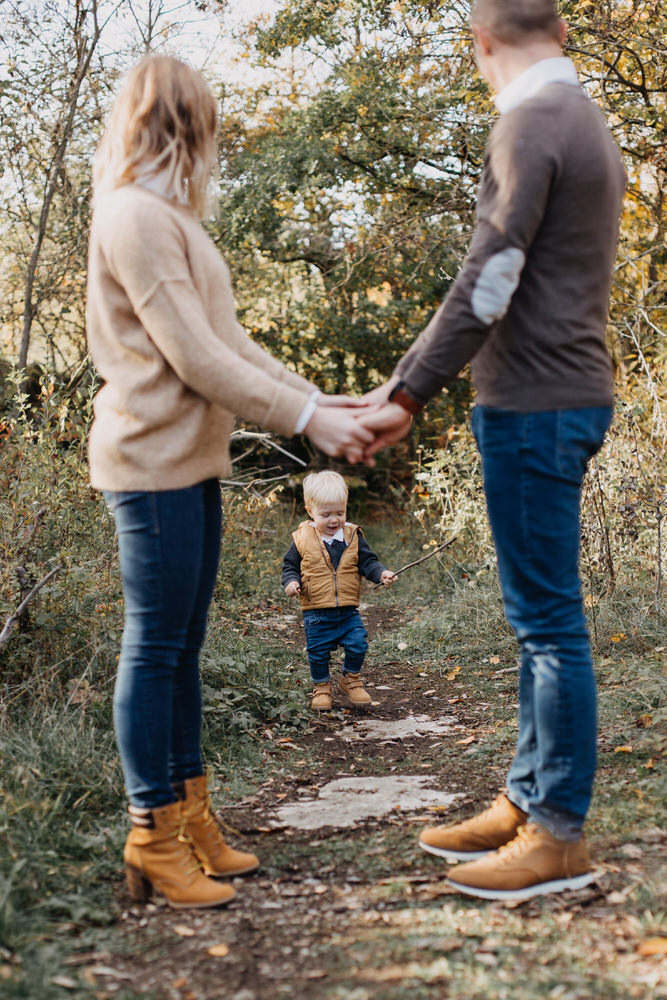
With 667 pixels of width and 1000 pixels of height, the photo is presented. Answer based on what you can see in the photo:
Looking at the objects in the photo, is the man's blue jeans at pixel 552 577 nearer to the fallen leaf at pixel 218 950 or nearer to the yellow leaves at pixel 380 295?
the fallen leaf at pixel 218 950

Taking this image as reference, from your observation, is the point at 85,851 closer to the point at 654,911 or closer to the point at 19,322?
the point at 654,911

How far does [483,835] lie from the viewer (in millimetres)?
2609

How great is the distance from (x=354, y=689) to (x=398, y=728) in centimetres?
50

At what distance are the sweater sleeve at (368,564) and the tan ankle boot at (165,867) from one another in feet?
8.36

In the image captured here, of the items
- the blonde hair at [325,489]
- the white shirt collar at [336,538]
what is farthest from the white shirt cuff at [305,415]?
the white shirt collar at [336,538]

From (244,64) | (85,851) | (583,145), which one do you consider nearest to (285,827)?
(85,851)

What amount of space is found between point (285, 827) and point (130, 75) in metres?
2.23

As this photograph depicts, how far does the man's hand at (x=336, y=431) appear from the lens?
250cm

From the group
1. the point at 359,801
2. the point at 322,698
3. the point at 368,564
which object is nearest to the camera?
the point at 359,801

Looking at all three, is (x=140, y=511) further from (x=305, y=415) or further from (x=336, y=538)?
(x=336, y=538)

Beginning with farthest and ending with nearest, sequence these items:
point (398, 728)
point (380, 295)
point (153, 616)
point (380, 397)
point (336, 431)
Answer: point (380, 295) < point (398, 728) < point (380, 397) < point (336, 431) < point (153, 616)

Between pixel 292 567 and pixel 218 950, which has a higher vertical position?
pixel 292 567

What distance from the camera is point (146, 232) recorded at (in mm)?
2277

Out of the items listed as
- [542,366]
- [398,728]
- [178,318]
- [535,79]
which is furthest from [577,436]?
[398,728]
